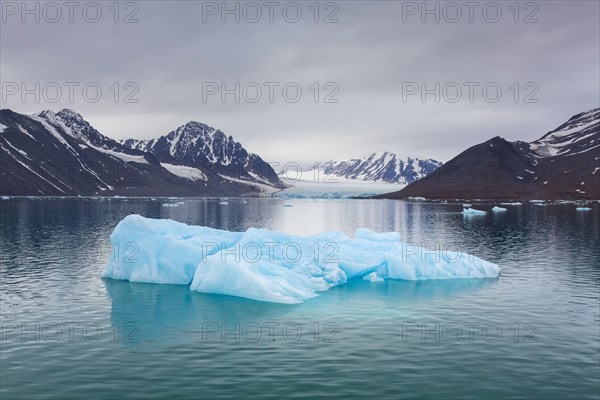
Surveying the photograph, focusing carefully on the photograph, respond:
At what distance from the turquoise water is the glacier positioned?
1.75 metres

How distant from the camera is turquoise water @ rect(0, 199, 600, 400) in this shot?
21016mm

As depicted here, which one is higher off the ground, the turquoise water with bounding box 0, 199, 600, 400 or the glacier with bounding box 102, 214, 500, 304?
the glacier with bounding box 102, 214, 500, 304

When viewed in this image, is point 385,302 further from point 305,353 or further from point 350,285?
point 305,353

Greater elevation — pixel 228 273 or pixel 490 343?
pixel 228 273

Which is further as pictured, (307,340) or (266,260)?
(266,260)

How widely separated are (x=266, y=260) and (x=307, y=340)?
17.3m

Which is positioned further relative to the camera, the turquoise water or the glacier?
the glacier

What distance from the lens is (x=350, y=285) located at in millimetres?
43781

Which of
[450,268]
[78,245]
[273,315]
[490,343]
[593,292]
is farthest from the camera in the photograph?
[78,245]

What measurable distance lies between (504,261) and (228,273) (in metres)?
36.5

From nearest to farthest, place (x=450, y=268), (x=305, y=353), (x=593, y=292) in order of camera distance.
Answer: (x=305, y=353) → (x=593, y=292) → (x=450, y=268)

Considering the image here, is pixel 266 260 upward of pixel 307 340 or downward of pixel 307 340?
upward

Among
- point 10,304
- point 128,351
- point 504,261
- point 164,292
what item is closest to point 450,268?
point 504,261

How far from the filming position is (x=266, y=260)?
44.0m
